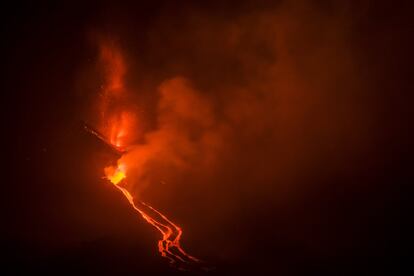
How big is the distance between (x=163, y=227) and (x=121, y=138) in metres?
11.0

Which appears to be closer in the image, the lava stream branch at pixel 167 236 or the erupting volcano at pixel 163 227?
the lava stream branch at pixel 167 236

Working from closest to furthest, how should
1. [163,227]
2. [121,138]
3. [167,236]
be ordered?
Result: [167,236], [163,227], [121,138]

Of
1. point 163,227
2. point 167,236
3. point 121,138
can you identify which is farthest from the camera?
point 121,138

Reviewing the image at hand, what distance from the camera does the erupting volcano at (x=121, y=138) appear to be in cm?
1428

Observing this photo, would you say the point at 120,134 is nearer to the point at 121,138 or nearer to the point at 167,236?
the point at 121,138

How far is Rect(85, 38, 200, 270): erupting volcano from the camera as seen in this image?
46.9 ft

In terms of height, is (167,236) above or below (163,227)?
below

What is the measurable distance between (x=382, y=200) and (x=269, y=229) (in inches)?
254

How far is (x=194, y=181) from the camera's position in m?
26.1

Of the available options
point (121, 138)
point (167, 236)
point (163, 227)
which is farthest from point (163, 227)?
point (121, 138)

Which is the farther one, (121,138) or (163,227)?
(121,138)

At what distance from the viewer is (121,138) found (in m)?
26.2

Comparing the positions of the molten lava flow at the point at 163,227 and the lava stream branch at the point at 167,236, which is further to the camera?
the molten lava flow at the point at 163,227

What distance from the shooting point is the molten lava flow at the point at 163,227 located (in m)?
13.0
